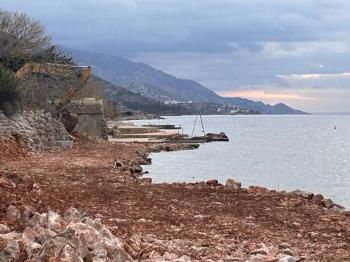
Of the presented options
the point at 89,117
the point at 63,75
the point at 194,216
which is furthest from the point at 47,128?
the point at 194,216

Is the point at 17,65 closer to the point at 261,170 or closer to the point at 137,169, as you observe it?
the point at 137,169

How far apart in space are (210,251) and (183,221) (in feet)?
8.55

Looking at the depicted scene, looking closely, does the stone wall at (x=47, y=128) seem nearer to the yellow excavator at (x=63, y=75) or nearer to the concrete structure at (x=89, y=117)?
the yellow excavator at (x=63, y=75)

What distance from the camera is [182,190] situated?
17281 mm

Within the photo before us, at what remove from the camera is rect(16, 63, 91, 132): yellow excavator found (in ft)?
121

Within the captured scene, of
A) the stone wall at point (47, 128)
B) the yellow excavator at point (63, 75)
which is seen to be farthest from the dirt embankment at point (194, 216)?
the yellow excavator at point (63, 75)

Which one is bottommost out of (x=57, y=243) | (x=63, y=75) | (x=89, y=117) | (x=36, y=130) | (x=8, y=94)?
(x=36, y=130)

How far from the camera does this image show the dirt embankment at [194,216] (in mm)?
9594

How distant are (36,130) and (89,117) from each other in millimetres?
14984

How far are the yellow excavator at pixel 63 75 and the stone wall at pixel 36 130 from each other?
12.4 feet

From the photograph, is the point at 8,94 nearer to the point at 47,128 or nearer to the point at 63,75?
the point at 47,128

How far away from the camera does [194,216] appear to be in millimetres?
12742

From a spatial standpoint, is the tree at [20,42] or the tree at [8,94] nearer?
the tree at [8,94]

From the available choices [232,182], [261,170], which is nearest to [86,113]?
[261,170]
